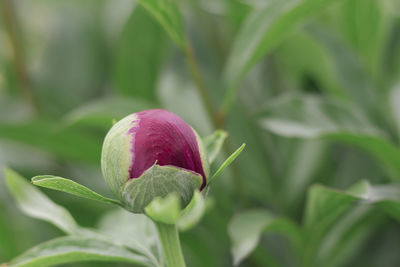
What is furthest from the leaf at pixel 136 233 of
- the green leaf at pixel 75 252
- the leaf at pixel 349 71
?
the leaf at pixel 349 71

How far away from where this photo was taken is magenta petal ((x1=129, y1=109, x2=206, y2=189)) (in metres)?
0.29

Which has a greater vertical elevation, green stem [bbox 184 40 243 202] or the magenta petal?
the magenta petal

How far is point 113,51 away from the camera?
2.70 ft

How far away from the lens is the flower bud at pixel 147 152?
0.29m

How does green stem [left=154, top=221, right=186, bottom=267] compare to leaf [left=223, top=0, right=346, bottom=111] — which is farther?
leaf [left=223, top=0, right=346, bottom=111]

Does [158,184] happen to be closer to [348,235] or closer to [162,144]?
[162,144]

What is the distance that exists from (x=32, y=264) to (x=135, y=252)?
0.07 m

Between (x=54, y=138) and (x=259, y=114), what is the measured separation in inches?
10.3

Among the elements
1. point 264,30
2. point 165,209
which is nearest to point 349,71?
point 264,30

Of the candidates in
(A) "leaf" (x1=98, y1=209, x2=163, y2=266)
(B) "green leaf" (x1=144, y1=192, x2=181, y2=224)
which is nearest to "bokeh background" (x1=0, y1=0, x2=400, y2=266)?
(A) "leaf" (x1=98, y1=209, x2=163, y2=266)

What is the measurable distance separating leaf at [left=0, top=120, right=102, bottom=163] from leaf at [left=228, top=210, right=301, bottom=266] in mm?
214

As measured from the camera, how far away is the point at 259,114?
514 millimetres

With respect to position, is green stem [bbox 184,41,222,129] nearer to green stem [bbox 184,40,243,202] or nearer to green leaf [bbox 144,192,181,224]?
green stem [bbox 184,40,243,202]

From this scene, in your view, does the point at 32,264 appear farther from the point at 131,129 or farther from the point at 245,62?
the point at 245,62
